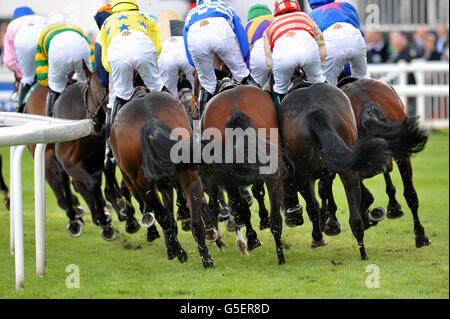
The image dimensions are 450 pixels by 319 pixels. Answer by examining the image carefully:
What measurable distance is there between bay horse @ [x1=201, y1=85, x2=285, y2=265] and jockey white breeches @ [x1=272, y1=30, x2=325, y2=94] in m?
0.27

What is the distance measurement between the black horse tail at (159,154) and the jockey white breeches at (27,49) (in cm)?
312

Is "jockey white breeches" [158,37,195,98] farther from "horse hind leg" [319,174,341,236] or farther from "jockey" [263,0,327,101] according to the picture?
"horse hind leg" [319,174,341,236]

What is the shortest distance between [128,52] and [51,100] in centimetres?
183

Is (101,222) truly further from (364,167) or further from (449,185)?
(449,185)

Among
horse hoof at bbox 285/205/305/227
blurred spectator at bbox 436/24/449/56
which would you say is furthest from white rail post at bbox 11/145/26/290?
blurred spectator at bbox 436/24/449/56

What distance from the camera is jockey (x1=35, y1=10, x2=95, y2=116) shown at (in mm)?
7523

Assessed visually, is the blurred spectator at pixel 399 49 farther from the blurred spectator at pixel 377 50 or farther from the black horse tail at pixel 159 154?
the black horse tail at pixel 159 154

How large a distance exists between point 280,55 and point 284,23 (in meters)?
0.28

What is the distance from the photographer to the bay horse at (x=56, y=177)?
25.1ft

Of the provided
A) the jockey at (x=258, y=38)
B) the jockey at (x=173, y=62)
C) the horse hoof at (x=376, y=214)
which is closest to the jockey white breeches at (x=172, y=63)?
the jockey at (x=173, y=62)

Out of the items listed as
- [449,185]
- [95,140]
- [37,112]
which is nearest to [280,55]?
[95,140]

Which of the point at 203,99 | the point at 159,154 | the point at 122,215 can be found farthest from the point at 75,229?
the point at 159,154

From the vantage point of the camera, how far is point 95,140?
722 cm

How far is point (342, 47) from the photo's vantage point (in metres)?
6.62
